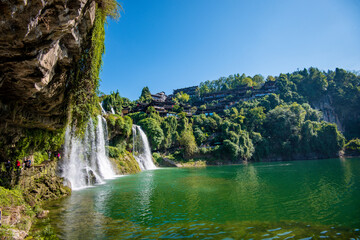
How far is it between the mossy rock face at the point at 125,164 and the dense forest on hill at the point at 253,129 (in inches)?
50.6

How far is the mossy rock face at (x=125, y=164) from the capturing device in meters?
30.6

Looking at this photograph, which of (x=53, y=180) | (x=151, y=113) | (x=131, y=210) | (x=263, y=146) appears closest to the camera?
(x=131, y=210)

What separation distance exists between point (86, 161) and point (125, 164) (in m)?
8.97

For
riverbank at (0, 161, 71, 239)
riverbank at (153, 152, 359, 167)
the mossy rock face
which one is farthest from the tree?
riverbank at (0, 161, 71, 239)

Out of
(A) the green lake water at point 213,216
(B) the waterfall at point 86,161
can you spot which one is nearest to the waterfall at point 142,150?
(B) the waterfall at point 86,161

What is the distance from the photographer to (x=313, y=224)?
7930 millimetres

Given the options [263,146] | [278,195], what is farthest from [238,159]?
[278,195]

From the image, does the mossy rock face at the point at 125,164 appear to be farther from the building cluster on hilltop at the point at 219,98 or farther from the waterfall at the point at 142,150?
the building cluster on hilltop at the point at 219,98

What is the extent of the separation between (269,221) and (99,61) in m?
10.4

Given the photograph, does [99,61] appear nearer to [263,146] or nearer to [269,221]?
[269,221]

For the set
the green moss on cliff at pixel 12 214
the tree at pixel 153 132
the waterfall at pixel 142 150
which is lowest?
the green moss on cliff at pixel 12 214

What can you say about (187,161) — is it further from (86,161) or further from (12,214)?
(12,214)

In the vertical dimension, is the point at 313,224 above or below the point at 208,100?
below

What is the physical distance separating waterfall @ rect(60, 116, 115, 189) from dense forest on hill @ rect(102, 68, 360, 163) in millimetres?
3914
